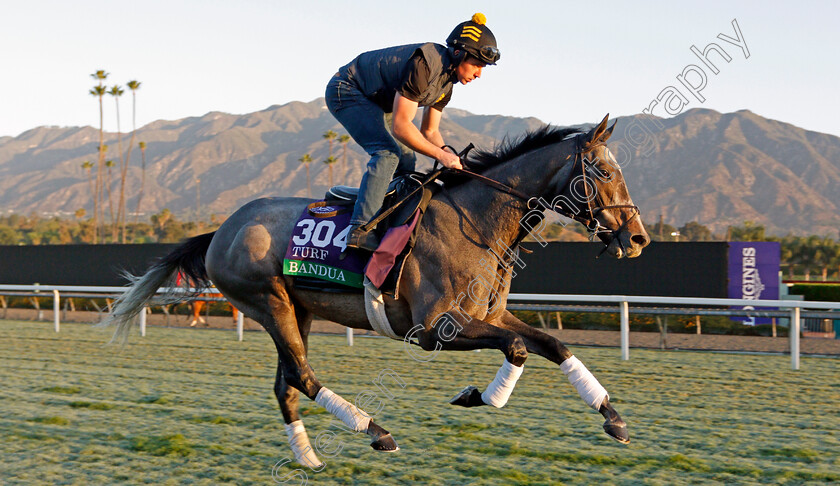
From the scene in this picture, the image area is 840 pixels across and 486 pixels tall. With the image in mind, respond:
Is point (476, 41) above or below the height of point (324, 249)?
above

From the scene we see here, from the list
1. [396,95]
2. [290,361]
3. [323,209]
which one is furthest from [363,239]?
[290,361]

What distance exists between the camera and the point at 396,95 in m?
3.82

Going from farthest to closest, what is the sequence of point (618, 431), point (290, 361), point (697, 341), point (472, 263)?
point (697, 341), point (290, 361), point (472, 263), point (618, 431)

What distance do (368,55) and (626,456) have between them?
2633mm

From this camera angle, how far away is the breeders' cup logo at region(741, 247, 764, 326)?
12.5 metres

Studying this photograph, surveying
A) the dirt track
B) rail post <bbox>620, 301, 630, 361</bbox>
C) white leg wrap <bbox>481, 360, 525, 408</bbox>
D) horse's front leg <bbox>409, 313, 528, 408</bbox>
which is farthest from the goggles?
the dirt track

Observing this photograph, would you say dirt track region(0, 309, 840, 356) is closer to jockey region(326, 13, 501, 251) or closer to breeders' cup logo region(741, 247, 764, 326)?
breeders' cup logo region(741, 247, 764, 326)

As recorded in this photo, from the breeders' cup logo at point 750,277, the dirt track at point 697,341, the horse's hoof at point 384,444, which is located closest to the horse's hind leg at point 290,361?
the horse's hoof at point 384,444

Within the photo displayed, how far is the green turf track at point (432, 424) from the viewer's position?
398 cm

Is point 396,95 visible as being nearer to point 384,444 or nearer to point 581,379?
point 581,379

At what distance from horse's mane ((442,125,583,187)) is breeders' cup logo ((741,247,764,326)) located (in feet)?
31.5

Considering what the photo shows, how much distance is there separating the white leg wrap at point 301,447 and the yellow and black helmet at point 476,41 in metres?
2.22

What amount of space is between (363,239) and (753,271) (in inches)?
412

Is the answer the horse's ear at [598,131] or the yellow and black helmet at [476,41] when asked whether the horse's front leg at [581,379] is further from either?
the yellow and black helmet at [476,41]
